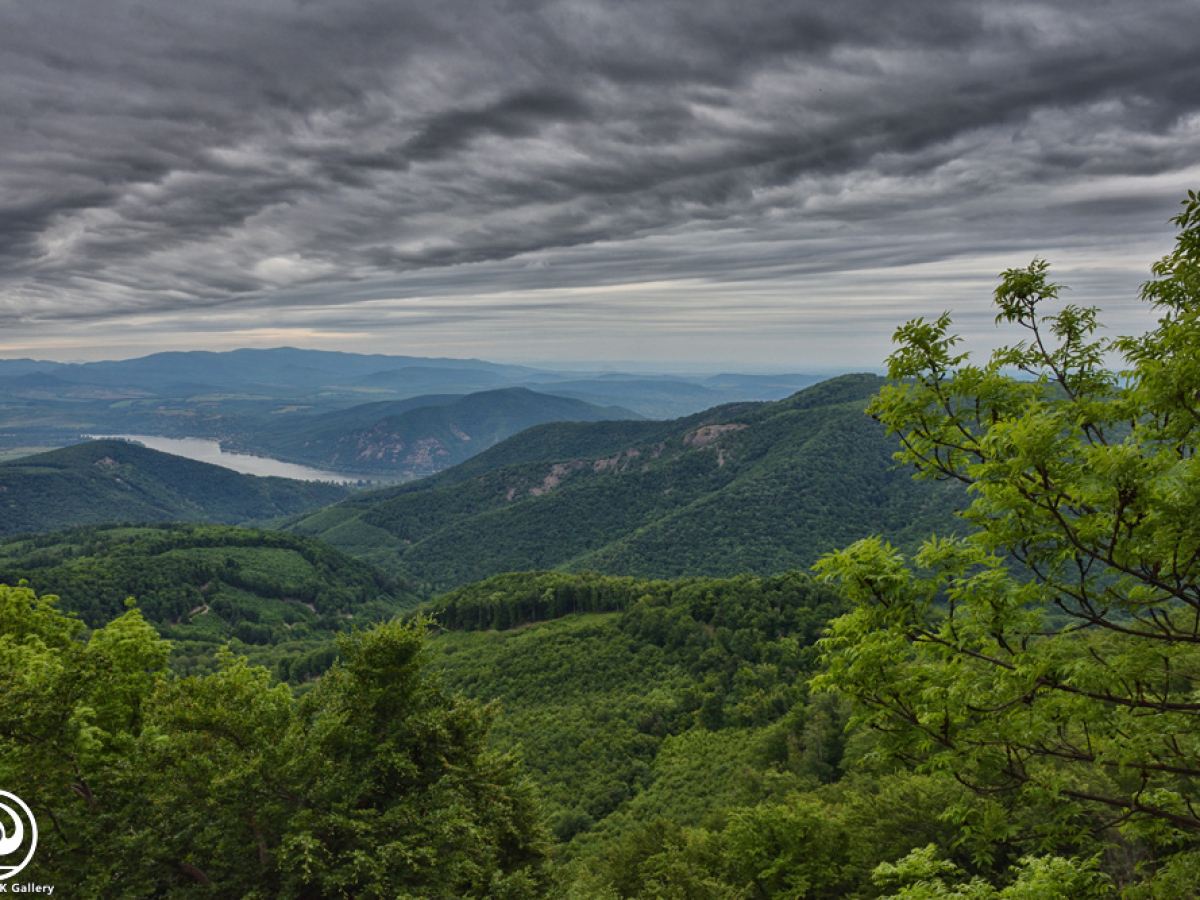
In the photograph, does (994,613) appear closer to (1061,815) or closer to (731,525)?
(1061,815)

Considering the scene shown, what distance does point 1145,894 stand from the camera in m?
8.73

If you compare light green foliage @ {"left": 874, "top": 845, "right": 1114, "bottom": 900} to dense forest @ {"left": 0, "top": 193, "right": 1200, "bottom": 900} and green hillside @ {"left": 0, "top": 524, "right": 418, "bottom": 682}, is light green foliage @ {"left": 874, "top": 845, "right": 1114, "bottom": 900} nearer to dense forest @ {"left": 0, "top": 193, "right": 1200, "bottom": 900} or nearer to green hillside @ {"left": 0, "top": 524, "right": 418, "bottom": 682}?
dense forest @ {"left": 0, "top": 193, "right": 1200, "bottom": 900}

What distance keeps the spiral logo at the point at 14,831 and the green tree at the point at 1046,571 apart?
1966 cm

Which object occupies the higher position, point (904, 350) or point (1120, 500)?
point (904, 350)

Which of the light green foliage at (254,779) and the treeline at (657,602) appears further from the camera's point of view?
the treeline at (657,602)

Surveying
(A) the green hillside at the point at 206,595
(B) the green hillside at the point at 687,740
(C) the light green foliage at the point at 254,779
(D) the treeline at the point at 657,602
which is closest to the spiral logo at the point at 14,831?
(C) the light green foliage at the point at 254,779

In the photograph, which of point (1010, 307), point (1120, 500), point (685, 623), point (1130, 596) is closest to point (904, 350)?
point (1010, 307)

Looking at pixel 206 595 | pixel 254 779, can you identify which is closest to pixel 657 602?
pixel 254 779

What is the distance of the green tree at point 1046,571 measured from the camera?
7137mm

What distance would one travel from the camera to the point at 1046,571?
906 cm

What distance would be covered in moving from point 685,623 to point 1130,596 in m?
77.9

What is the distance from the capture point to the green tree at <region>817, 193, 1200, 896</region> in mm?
7137

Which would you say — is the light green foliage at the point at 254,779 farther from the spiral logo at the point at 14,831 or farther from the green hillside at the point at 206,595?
the green hillside at the point at 206,595

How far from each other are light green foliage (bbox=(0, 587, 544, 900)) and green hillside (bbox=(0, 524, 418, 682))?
116282 mm
